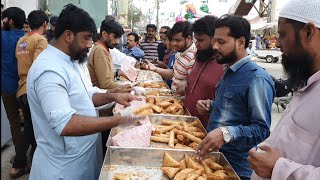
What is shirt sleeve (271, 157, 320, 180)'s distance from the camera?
45.4 inches

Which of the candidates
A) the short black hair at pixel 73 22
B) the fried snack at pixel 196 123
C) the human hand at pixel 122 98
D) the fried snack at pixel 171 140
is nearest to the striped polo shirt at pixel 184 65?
the fried snack at pixel 196 123

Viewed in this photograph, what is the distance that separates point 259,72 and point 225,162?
2.24 feet

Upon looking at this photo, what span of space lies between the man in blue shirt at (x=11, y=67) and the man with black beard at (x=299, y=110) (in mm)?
3688

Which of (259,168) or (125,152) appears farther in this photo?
(125,152)

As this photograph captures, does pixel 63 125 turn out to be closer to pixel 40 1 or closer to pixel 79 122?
pixel 79 122

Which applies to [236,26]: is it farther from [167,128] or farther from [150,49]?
[150,49]

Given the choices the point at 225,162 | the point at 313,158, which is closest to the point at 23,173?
the point at 225,162

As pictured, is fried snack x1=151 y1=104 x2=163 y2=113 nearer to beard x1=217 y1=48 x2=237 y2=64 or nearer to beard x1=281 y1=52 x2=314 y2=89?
beard x1=217 y1=48 x2=237 y2=64

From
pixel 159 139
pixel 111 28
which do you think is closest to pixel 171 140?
pixel 159 139

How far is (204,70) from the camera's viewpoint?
3051 mm

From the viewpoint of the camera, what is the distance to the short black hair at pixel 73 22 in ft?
6.37

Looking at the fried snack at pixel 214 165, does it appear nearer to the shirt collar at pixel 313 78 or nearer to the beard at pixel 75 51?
the shirt collar at pixel 313 78

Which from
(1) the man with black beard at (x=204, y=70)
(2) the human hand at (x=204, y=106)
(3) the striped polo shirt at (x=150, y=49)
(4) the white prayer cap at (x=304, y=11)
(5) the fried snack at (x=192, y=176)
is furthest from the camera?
(3) the striped polo shirt at (x=150, y=49)

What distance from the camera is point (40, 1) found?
541 centimetres
